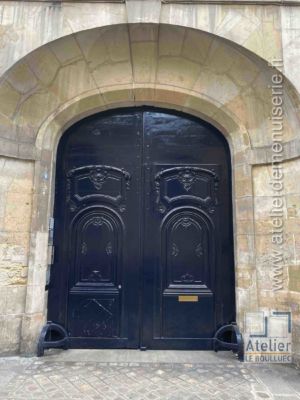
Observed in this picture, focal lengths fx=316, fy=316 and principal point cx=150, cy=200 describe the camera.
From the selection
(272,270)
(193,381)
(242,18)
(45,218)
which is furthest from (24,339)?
(242,18)

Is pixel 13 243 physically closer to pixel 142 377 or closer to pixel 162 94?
pixel 142 377

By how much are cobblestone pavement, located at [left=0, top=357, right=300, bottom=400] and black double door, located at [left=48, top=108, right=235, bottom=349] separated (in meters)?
0.59

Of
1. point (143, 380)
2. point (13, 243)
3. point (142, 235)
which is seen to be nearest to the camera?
point (143, 380)

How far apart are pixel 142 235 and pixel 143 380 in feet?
5.77

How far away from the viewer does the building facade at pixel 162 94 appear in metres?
3.86

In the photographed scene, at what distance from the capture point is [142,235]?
4.34 meters

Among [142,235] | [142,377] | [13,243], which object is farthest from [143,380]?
[13,243]

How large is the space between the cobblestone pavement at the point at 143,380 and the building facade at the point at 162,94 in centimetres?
48

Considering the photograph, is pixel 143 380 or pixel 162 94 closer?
pixel 143 380

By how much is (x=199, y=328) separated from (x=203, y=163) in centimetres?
226

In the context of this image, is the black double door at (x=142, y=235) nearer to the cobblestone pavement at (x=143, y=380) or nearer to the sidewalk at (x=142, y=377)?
the sidewalk at (x=142, y=377)

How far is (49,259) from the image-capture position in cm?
419

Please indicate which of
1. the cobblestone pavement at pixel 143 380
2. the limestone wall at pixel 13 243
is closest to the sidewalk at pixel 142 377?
the cobblestone pavement at pixel 143 380

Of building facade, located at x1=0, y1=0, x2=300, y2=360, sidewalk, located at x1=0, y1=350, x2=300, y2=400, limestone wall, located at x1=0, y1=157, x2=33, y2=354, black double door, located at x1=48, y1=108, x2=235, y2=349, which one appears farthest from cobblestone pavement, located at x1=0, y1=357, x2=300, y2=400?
black double door, located at x1=48, y1=108, x2=235, y2=349
